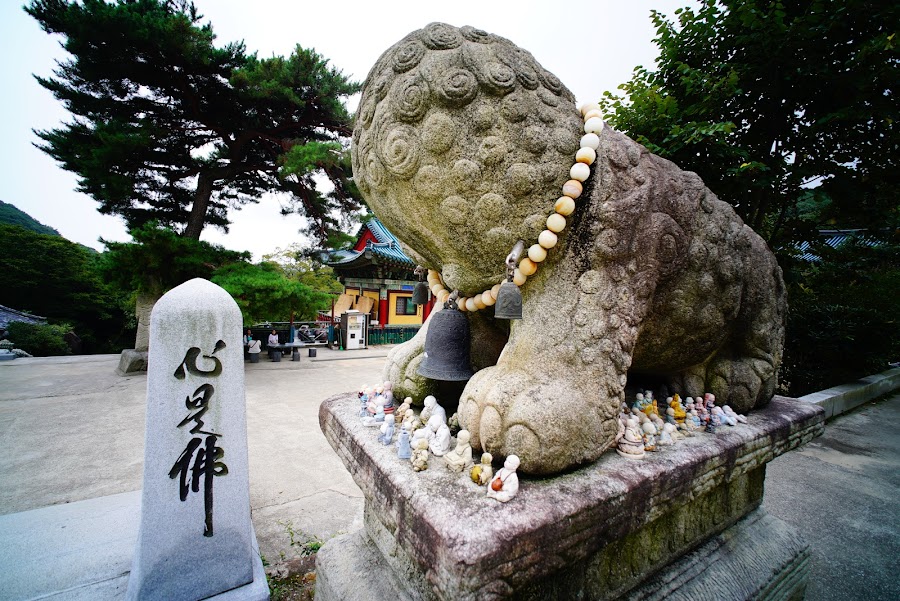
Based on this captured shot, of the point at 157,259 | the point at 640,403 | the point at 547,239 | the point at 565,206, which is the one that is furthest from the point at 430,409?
the point at 157,259

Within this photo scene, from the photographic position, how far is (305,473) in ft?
10.8

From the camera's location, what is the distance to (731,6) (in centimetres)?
402

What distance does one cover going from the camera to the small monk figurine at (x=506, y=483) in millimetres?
1015

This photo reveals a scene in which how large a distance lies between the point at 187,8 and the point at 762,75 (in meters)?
9.86

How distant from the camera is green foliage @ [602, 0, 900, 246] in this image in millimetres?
3652

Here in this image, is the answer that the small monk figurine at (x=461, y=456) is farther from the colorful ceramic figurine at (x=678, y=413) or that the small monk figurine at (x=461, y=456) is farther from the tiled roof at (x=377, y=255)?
the tiled roof at (x=377, y=255)

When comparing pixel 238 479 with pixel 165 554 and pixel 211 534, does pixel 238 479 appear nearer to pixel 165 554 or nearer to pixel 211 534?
pixel 211 534

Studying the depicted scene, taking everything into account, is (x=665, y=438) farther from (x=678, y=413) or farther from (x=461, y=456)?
(x=461, y=456)

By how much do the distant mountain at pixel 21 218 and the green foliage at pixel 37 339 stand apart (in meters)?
21.5

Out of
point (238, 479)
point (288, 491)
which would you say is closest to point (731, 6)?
point (238, 479)

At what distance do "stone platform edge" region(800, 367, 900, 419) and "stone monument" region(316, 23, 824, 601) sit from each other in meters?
4.15

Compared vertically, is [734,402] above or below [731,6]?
below

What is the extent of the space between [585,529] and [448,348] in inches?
28.7

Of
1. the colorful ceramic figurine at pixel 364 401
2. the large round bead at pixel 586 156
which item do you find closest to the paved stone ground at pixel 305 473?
the colorful ceramic figurine at pixel 364 401
